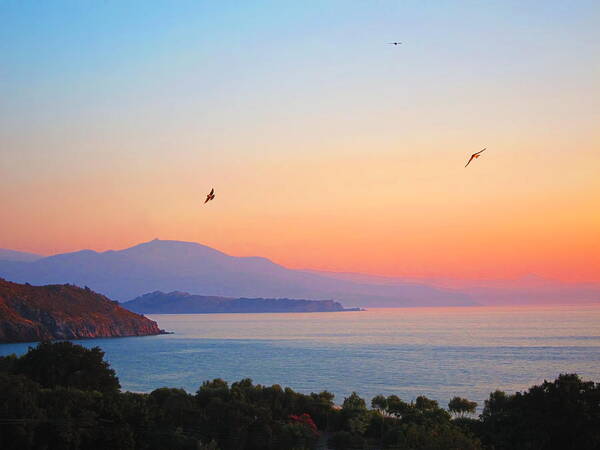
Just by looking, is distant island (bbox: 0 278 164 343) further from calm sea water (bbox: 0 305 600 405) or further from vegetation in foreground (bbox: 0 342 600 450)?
vegetation in foreground (bbox: 0 342 600 450)

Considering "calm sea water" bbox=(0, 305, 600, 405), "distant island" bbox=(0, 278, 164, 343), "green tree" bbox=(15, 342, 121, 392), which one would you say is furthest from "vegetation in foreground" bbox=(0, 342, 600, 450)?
"distant island" bbox=(0, 278, 164, 343)

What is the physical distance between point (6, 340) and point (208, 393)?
395 ft

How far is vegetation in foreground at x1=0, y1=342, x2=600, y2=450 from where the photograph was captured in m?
26.1

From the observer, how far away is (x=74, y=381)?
39.5 metres

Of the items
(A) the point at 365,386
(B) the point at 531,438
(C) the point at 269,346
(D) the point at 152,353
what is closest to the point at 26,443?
(B) the point at 531,438

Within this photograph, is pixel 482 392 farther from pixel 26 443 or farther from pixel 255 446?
pixel 26 443

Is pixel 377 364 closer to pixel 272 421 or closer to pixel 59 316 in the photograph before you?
pixel 272 421

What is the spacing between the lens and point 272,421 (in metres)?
32.1

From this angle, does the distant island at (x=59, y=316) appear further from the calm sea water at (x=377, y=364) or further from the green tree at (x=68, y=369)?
the green tree at (x=68, y=369)

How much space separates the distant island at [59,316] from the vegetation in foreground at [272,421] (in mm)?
118110

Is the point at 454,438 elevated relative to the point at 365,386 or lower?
elevated

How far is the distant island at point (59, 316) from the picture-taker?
14588 cm

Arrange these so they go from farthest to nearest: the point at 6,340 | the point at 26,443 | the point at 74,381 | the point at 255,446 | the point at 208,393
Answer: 1. the point at 6,340
2. the point at 74,381
3. the point at 208,393
4. the point at 255,446
5. the point at 26,443

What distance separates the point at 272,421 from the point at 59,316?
140 m
